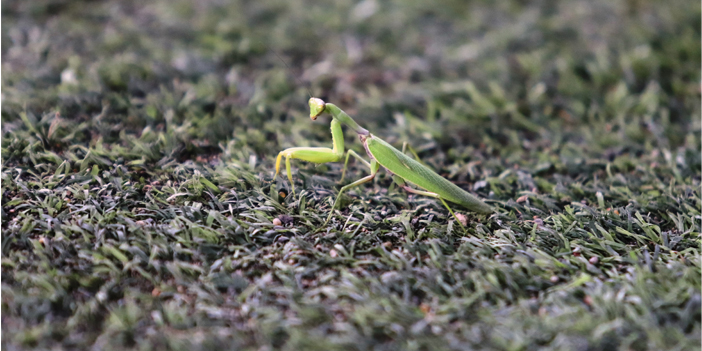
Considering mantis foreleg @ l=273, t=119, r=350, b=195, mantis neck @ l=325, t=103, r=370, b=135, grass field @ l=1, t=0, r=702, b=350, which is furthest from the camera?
mantis neck @ l=325, t=103, r=370, b=135

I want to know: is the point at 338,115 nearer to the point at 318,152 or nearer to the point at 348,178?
the point at 318,152

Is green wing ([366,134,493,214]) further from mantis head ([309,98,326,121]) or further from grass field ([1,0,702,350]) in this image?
mantis head ([309,98,326,121])

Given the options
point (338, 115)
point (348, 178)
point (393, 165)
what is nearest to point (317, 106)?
point (338, 115)

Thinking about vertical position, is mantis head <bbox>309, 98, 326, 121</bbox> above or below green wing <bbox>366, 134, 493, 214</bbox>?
above

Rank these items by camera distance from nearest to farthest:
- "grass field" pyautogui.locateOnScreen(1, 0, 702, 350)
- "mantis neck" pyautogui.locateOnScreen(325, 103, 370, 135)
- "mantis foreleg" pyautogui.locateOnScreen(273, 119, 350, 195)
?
"grass field" pyautogui.locateOnScreen(1, 0, 702, 350) < "mantis foreleg" pyautogui.locateOnScreen(273, 119, 350, 195) < "mantis neck" pyautogui.locateOnScreen(325, 103, 370, 135)

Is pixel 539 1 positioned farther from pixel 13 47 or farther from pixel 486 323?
pixel 13 47

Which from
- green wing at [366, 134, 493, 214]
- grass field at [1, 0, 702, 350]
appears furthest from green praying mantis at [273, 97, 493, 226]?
grass field at [1, 0, 702, 350]

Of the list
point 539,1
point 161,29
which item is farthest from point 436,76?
point 161,29
